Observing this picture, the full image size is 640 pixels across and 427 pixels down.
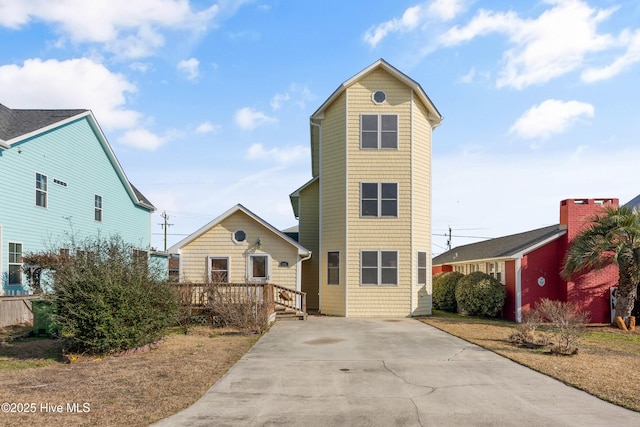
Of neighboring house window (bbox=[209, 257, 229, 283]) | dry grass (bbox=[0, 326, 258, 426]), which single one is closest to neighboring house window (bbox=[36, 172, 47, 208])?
neighboring house window (bbox=[209, 257, 229, 283])

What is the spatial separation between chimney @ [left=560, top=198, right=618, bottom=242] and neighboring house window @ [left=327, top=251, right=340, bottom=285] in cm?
930

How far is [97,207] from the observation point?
2394 cm

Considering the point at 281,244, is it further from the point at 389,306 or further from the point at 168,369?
the point at 168,369

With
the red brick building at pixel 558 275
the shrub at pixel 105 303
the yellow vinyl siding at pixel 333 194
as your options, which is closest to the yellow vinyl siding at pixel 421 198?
the yellow vinyl siding at pixel 333 194

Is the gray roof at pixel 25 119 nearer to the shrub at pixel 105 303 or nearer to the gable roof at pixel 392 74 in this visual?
the shrub at pixel 105 303

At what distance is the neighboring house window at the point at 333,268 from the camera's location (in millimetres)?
21245

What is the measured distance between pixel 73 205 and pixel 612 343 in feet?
67.9

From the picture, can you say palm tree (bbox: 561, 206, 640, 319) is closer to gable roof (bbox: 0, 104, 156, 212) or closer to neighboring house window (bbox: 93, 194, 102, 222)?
gable roof (bbox: 0, 104, 156, 212)

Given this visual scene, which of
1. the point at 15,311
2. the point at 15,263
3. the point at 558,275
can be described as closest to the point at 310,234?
the point at 558,275

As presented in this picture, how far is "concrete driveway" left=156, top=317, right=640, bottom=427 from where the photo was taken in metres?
6.70

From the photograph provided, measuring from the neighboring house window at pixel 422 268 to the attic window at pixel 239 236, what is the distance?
24.5 ft

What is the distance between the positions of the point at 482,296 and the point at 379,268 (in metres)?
4.34

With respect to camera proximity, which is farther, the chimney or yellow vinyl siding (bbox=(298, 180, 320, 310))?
yellow vinyl siding (bbox=(298, 180, 320, 310))

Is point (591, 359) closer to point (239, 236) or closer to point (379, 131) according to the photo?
point (379, 131)
